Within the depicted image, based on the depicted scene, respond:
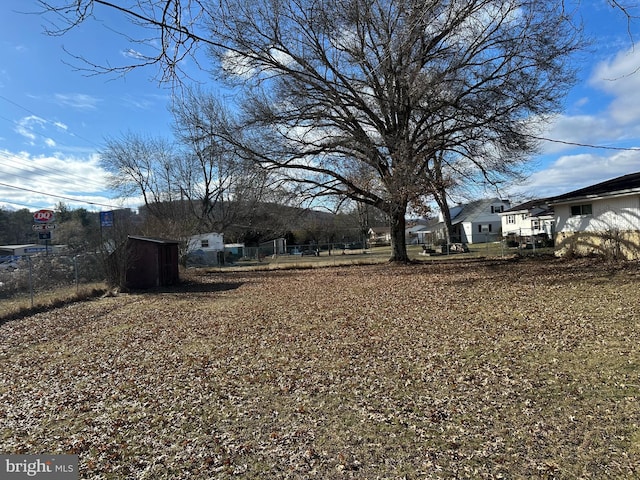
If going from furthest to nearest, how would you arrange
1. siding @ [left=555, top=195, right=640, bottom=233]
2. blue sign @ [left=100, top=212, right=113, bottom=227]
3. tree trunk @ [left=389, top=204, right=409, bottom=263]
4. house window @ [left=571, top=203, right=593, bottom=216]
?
tree trunk @ [left=389, top=204, right=409, bottom=263] < house window @ [left=571, top=203, right=593, bottom=216] < blue sign @ [left=100, top=212, right=113, bottom=227] < siding @ [left=555, top=195, right=640, bottom=233]

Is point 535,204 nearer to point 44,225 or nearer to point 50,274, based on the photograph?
point 50,274

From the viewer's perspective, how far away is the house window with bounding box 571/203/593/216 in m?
18.4

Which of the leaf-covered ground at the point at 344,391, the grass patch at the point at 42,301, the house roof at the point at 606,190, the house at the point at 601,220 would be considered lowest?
the leaf-covered ground at the point at 344,391

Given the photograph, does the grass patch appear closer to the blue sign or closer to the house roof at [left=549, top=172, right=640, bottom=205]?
the blue sign

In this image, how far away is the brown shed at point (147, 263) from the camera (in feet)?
55.7

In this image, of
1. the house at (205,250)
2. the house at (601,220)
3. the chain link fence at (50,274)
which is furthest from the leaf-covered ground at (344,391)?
the house at (205,250)

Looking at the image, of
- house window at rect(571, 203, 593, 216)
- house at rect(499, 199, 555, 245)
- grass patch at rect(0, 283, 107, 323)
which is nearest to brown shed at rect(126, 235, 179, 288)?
grass patch at rect(0, 283, 107, 323)

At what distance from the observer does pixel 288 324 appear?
28.8 ft

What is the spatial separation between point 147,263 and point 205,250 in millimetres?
20392

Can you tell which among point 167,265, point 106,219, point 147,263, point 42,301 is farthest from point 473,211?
point 42,301

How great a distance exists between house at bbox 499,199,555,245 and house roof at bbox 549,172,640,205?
5505 mm

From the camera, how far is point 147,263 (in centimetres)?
1766

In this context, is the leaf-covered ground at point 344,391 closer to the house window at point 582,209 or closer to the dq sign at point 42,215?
the house window at point 582,209

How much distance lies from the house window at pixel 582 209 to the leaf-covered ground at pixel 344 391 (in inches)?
389
